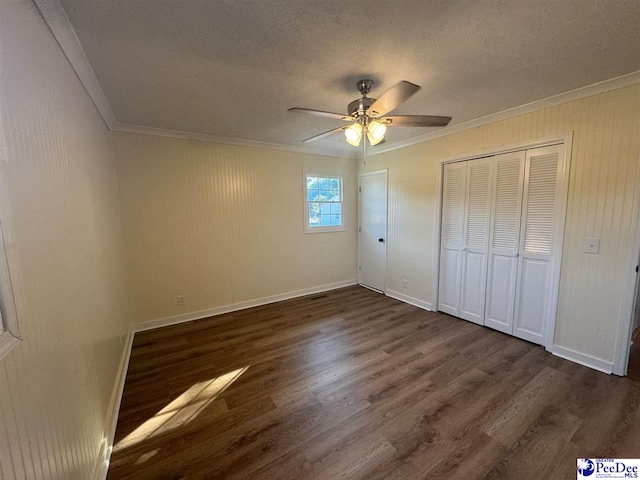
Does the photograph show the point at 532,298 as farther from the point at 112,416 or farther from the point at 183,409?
the point at 112,416

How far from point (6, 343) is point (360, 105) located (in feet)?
7.12

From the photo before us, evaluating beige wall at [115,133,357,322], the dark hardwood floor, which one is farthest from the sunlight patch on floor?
beige wall at [115,133,357,322]

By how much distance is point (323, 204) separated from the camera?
14.8 ft

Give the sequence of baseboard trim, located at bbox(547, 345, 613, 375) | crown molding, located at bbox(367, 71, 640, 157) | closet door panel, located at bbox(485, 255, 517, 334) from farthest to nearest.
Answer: closet door panel, located at bbox(485, 255, 517, 334), baseboard trim, located at bbox(547, 345, 613, 375), crown molding, located at bbox(367, 71, 640, 157)

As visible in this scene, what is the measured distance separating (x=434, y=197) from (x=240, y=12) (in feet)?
9.83

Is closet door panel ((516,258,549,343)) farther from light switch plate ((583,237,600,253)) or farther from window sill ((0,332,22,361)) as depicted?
window sill ((0,332,22,361))

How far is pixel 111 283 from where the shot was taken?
87.3 inches

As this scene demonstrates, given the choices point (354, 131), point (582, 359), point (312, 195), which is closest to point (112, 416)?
point (354, 131)

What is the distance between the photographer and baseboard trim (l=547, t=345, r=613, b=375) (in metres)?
2.26

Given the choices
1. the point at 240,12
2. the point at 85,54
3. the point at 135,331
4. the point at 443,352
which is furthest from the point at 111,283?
the point at 443,352

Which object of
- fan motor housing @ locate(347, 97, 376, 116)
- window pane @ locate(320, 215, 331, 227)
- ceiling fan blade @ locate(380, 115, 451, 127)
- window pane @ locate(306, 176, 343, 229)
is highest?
fan motor housing @ locate(347, 97, 376, 116)

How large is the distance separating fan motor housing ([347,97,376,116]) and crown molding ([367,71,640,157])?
1.71 meters

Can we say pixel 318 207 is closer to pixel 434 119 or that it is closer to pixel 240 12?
pixel 434 119

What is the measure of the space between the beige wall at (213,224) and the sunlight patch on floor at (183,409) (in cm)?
155
